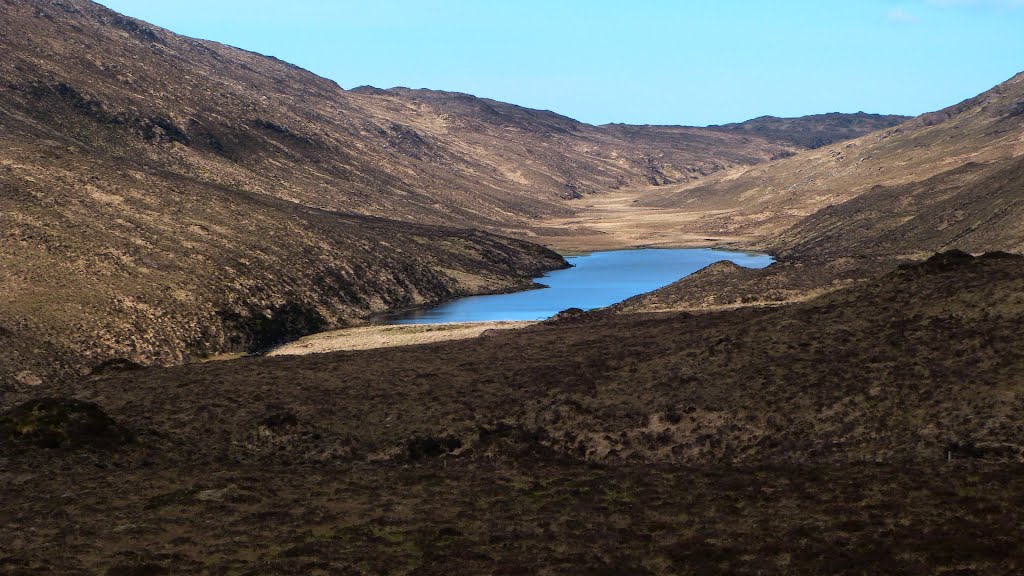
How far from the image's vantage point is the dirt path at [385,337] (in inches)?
3255

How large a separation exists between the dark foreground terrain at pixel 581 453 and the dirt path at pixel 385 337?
17.1 metres

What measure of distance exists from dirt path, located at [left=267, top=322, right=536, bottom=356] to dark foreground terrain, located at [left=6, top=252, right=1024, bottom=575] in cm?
1709

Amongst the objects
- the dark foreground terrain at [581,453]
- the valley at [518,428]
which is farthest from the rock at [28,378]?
the dark foreground terrain at [581,453]

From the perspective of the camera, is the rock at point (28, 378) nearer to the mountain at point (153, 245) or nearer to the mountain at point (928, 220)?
the mountain at point (153, 245)

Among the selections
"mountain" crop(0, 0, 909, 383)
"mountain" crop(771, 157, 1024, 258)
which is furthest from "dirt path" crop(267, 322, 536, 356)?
"mountain" crop(771, 157, 1024, 258)

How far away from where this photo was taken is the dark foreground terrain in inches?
1192

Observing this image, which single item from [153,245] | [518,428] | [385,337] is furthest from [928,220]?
[518,428]

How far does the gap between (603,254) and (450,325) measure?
110889mm

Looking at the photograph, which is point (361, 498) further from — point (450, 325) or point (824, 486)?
point (450, 325)

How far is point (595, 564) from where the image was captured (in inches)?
Result: 1156

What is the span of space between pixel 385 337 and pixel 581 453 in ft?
146

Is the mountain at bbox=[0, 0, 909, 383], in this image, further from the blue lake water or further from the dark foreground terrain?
the dark foreground terrain

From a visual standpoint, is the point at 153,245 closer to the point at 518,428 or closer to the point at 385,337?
the point at 385,337

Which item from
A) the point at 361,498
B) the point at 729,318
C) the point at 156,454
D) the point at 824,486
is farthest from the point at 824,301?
the point at 156,454
